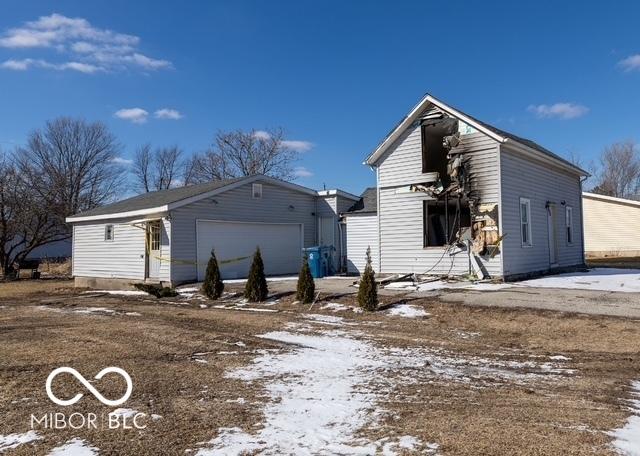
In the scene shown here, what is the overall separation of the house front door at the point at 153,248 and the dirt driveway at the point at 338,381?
740cm

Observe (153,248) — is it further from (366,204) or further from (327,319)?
(327,319)

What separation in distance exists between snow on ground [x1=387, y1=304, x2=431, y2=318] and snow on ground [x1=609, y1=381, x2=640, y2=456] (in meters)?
6.15

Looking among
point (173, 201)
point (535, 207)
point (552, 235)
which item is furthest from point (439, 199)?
point (173, 201)

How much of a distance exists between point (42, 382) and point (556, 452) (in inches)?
216

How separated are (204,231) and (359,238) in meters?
6.14

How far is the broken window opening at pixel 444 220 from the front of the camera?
50.3 feet

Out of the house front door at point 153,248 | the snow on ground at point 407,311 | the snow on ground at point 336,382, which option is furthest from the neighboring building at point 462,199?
the house front door at point 153,248

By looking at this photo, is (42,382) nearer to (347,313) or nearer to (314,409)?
(314,409)

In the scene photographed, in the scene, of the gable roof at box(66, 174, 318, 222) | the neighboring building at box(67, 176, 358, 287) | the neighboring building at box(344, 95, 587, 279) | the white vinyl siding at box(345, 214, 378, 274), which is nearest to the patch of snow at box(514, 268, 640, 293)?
the neighboring building at box(344, 95, 587, 279)

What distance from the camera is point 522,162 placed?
1581cm

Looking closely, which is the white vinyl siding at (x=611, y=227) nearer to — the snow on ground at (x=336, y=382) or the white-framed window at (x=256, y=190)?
the white-framed window at (x=256, y=190)

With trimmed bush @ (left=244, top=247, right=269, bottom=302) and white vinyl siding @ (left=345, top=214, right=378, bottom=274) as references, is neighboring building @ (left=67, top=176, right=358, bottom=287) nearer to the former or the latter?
white vinyl siding @ (left=345, top=214, right=378, bottom=274)

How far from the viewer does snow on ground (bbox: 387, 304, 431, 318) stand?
1099 cm

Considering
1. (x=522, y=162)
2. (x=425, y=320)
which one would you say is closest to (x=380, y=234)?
(x=522, y=162)
